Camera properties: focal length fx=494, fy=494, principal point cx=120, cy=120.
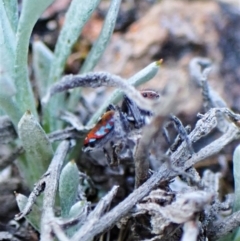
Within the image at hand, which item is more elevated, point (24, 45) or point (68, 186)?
point (24, 45)

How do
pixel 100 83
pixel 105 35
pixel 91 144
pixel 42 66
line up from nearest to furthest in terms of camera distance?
pixel 100 83, pixel 91 144, pixel 105 35, pixel 42 66

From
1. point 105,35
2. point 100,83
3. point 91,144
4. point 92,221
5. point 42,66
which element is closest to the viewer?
point 92,221

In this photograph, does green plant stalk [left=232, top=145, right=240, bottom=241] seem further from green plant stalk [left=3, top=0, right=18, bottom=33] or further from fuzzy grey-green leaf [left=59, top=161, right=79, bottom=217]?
green plant stalk [left=3, top=0, right=18, bottom=33]

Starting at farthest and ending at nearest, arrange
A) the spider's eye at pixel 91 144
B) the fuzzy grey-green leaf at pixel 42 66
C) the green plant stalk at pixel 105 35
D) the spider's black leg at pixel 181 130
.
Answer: the fuzzy grey-green leaf at pixel 42 66, the green plant stalk at pixel 105 35, the spider's eye at pixel 91 144, the spider's black leg at pixel 181 130

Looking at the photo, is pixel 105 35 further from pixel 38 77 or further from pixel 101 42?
pixel 38 77

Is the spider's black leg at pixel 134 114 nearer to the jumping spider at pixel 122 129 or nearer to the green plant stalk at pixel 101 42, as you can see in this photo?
the jumping spider at pixel 122 129

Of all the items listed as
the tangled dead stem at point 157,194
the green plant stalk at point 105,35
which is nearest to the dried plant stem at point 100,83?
the tangled dead stem at point 157,194

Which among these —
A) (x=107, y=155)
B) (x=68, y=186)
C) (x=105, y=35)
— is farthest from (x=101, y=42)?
(x=68, y=186)

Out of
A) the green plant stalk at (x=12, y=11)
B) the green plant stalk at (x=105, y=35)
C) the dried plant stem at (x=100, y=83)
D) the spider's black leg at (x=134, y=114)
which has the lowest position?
the spider's black leg at (x=134, y=114)
